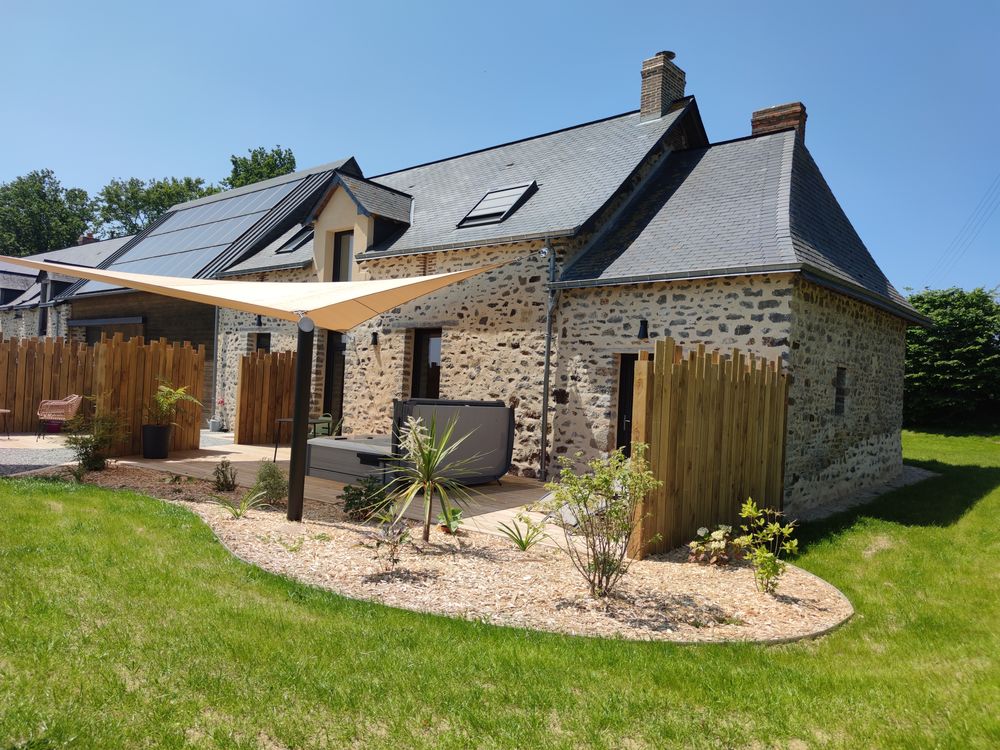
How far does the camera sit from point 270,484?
6.71 m

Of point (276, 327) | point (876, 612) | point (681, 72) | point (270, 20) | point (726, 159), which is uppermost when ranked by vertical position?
point (681, 72)

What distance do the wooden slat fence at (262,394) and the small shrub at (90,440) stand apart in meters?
3.62

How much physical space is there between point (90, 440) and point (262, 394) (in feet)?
15.9

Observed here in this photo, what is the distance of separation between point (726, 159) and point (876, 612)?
8507mm

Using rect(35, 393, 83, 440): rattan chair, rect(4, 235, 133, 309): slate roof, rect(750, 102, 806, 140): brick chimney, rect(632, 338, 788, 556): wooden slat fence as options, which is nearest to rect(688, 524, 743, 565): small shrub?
→ rect(632, 338, 788, 556): wooden slat fence

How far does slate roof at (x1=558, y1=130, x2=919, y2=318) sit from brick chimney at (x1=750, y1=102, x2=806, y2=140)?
459 mm

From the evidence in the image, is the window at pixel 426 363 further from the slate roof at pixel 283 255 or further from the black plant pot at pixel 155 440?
the black plant pot at pixel 155 440

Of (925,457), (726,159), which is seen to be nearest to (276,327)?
(726,159)

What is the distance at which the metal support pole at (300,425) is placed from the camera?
594 centimetres

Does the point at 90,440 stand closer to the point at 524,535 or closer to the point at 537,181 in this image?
the point at 524,535

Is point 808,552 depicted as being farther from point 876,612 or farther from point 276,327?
point 276,327

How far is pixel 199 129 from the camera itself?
539 inches

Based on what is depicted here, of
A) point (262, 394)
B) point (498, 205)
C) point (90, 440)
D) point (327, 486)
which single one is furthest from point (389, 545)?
point (262, 394)

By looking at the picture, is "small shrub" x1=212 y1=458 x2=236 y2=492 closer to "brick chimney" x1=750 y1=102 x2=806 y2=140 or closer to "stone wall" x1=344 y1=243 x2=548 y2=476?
"stone wall" x1=344 y1=243 x2=548 y2=476
